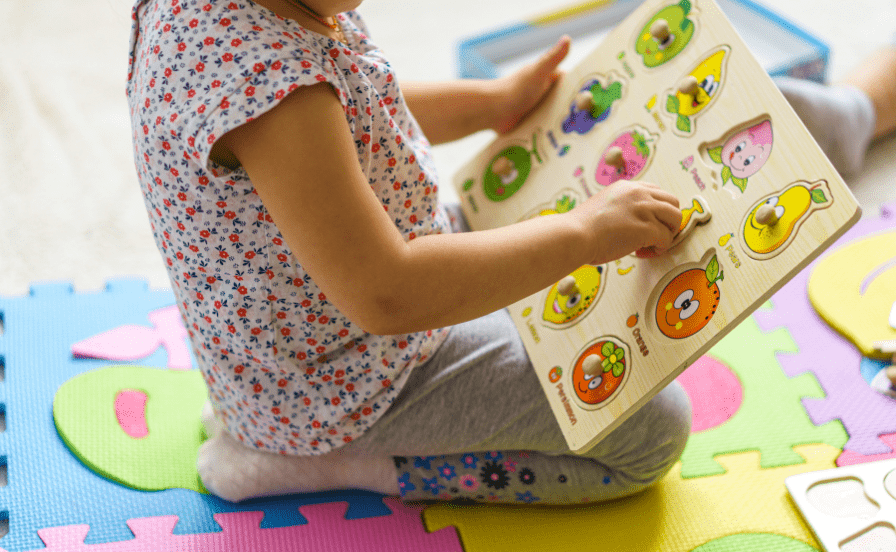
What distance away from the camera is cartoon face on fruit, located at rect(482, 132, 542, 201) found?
0.80 metres

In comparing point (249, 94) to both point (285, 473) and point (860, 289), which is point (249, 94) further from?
point (860, 289)

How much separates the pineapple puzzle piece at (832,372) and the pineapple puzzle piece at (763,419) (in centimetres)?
1

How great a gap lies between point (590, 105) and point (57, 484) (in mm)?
636

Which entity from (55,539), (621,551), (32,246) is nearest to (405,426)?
(621,551)

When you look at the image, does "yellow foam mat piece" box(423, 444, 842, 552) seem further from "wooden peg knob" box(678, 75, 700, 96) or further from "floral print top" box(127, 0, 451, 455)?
"wooden peg knob" box(678, 75, 700, 96)

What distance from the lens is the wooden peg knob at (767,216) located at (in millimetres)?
562

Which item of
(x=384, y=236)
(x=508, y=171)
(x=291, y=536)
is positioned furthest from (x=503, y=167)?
(x=291, y=536)

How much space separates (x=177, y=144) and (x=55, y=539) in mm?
407

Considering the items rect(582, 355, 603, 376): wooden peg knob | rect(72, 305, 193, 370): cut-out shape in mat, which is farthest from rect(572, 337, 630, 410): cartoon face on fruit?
rect(72, 305, 193, 370): cut-out shape in mat

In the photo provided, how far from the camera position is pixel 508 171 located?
0.81 meters

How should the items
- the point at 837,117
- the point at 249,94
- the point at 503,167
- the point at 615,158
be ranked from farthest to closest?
the point at 837,117 < the point at 503,167 < the point at 615,158 < the point at 249,94

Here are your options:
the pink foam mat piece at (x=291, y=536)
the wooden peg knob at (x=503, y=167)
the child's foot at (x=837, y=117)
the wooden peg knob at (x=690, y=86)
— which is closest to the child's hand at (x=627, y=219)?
the wooden peg knob at (x=690, y=86)

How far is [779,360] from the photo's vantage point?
2.91ft

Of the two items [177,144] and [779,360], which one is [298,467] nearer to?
[177,144]
